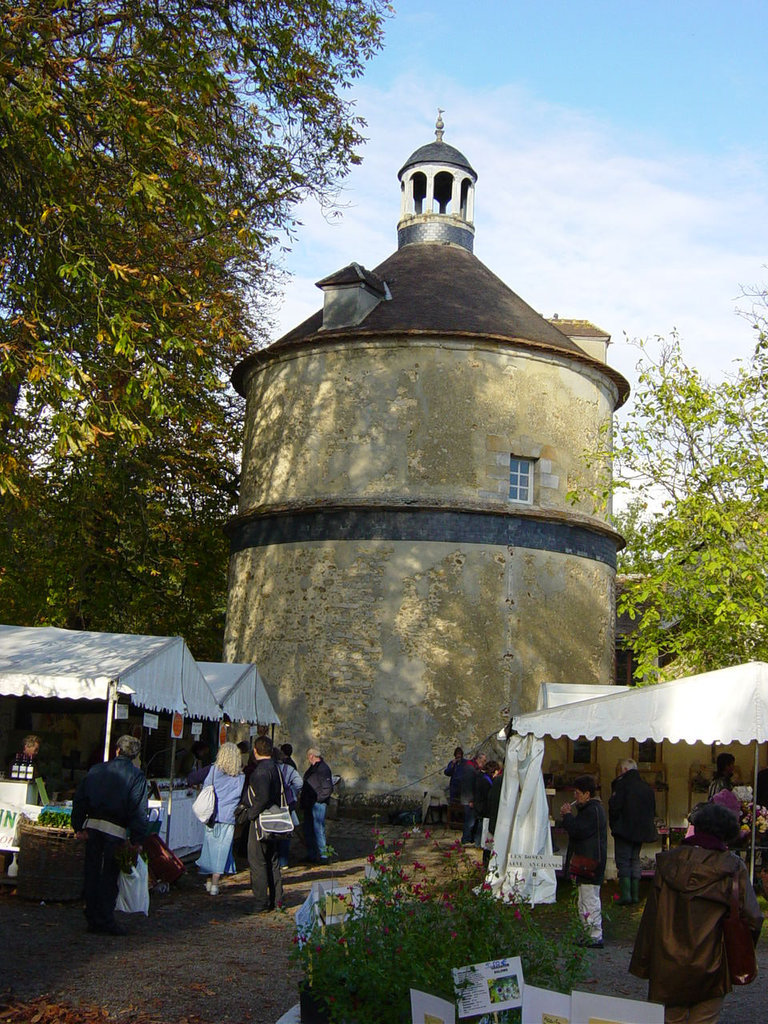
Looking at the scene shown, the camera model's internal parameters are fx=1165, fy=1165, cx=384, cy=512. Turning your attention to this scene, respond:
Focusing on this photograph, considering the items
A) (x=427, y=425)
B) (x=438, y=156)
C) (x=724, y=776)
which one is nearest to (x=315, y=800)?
(x=724, y=776)

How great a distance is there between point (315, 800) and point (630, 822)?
4.70 m

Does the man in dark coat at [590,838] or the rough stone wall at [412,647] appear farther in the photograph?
the rough stone wall at [412,647]

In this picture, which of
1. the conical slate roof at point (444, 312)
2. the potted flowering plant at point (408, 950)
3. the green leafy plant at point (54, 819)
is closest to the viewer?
the potted flowering plant at point (408, 950)

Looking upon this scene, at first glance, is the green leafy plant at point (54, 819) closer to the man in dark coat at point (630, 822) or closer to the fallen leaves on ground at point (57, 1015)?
the fallen leaves on ground at point (57, 1015)

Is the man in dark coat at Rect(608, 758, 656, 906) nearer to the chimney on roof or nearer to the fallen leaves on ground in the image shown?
the fallen leaves on ground

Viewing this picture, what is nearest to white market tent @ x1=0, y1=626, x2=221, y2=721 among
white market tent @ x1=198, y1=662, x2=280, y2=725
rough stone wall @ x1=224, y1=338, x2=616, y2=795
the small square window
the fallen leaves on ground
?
white market tent @ x1=198, y1=662, x2=280, y2=725

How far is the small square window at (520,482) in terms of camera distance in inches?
A: 866

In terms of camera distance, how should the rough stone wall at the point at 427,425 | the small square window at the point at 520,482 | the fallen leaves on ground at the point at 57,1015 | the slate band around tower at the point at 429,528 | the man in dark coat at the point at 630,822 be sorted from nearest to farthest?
the fallen leaves on ground at the point at 57,1015, the man in dark coat at the point at 630,822, the slate band around tower at the point at 429,528, the rough stone wall at the point at 427,425, the small square window at the point at 520,482

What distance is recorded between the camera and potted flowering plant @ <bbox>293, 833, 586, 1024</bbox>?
5602mm

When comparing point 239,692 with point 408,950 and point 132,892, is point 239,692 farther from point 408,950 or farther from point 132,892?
point 408,950

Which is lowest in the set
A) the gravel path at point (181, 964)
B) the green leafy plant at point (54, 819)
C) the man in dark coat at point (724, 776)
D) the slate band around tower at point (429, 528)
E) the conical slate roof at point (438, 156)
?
the gravel path at point (181, 964)

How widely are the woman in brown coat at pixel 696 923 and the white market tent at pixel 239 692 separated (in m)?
10.7

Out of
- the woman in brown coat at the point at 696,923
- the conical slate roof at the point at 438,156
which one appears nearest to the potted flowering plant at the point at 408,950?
the woman in brown coat at the point at 696,923

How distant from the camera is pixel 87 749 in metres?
18.3
